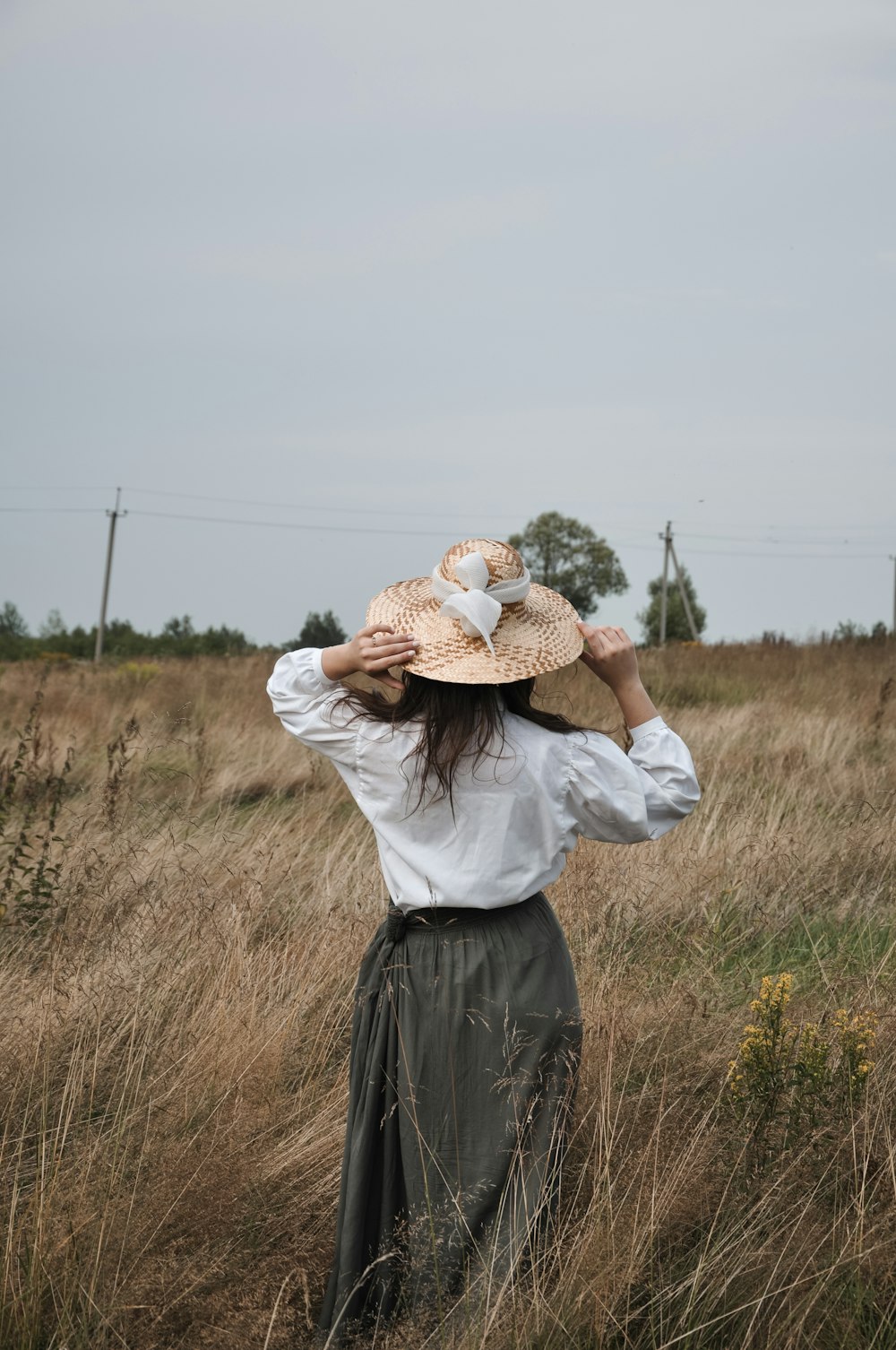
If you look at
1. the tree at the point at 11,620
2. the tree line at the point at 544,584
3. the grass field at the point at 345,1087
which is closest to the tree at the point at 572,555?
the tree line at the point at 544,584

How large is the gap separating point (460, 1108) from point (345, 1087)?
91cm

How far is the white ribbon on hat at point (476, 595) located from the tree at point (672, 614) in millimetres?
47068

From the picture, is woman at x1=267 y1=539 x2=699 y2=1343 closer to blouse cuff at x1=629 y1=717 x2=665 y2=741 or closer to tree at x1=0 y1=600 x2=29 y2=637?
blouse cuff at x1=629 y1=717 x2=665 y2=741

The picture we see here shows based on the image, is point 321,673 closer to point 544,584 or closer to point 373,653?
point 373,653

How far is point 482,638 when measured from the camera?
84.2 inches

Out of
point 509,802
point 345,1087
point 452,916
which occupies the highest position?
point 509,802

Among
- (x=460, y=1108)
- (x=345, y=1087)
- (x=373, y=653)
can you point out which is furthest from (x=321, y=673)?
(x=345, y=1087)

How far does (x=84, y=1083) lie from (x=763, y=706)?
7602 mm

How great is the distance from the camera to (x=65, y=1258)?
224 centimetres

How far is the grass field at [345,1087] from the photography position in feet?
7.26

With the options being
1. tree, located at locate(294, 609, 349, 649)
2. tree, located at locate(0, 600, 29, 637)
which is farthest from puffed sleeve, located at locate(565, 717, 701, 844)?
tree, located at locate(0, 600, 29, 637)

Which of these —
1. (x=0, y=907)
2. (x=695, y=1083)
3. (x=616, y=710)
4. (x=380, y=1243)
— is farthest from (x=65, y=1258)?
(x=616, y=710)

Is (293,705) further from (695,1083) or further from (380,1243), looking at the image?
(695,1083)

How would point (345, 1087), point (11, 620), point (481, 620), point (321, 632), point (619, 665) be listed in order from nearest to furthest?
point (481, 620) → point (619, 665) → point (345, 1087) → point (321, 632) → point (11, 620)
